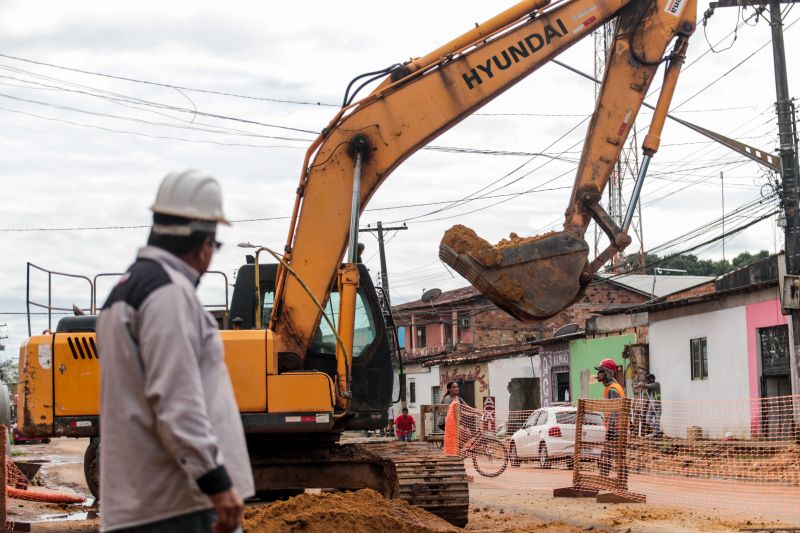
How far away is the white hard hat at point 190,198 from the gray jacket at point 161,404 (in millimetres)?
158

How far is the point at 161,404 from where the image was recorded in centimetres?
365

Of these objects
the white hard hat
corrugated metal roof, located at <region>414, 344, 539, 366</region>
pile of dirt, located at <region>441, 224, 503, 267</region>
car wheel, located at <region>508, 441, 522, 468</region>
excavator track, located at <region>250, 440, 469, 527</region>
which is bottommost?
car wheel, located at <region>508, 441, 522, 468</region>

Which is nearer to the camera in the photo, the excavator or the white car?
the excavator

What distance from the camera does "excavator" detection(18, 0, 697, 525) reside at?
32.8 ft

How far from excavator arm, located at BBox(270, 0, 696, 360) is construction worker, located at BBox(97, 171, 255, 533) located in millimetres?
5942

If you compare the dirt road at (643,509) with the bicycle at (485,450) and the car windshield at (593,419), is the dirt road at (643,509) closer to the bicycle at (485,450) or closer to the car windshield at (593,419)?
the car windshield at (593,419)

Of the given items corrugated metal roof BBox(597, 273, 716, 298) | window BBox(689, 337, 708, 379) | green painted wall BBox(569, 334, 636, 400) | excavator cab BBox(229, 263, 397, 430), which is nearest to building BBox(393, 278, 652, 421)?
corrugated metal roof BBox(597, 273, 716, 298)

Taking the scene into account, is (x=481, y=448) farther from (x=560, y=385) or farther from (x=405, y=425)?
(x=560, y=385)

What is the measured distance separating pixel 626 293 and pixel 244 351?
5135 centimetres

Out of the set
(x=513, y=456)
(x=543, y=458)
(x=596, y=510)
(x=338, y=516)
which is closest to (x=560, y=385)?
(x=513, y=456)

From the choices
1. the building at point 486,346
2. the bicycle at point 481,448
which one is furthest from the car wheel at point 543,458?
the building at point 486,346

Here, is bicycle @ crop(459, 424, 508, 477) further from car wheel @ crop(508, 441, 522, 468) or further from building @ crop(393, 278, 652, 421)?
building @ crop(393, 278, 652, 421)

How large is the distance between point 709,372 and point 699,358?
733mm

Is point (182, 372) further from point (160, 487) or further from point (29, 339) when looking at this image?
point (29, 339)
